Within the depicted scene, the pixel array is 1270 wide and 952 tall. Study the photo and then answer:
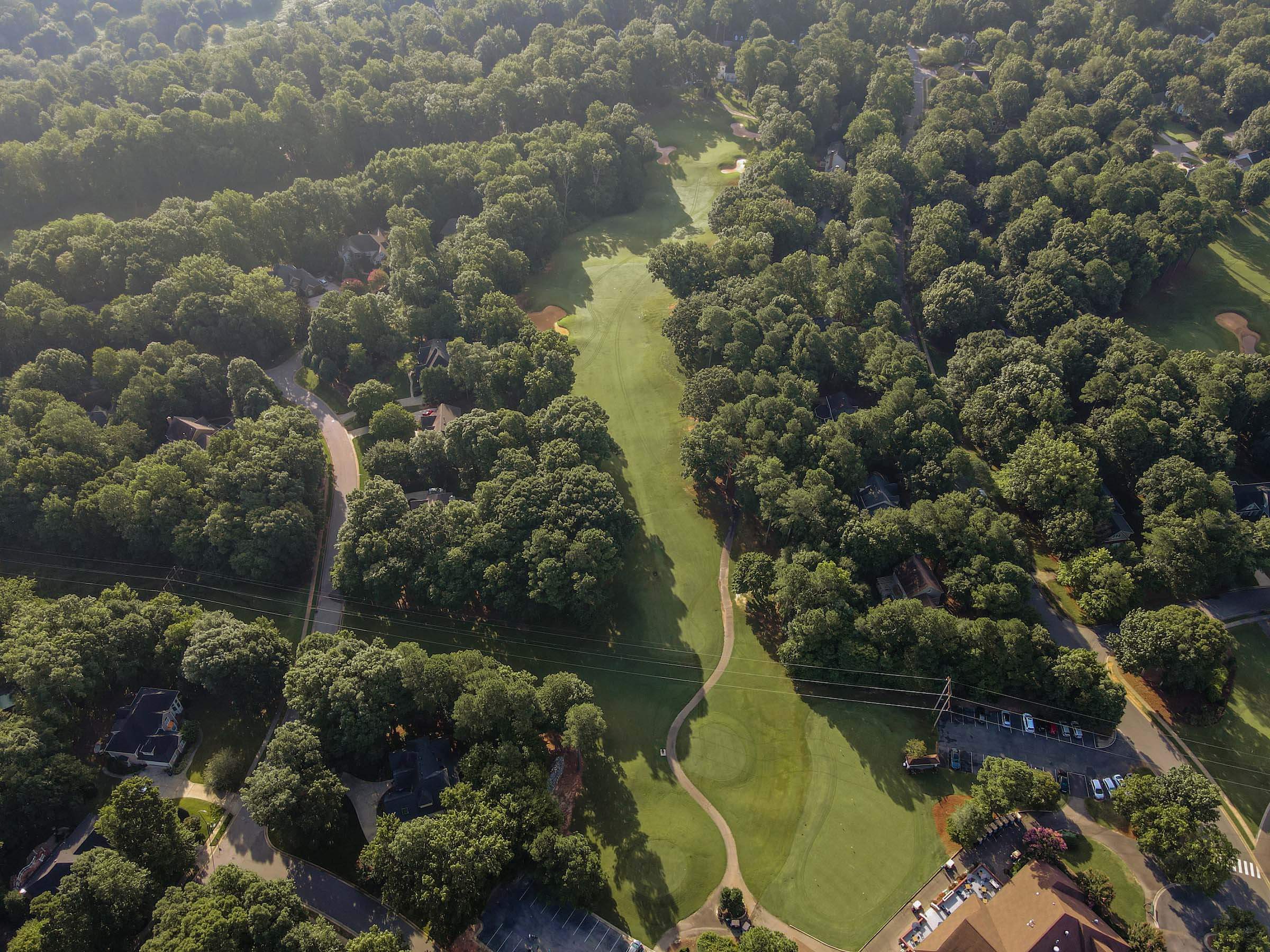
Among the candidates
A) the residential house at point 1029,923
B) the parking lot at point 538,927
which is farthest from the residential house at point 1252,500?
the parking lot at point 538,927

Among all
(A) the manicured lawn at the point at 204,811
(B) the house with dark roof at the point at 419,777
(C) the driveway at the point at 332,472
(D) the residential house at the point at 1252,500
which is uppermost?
(D) the residential house at the point at 1252,500

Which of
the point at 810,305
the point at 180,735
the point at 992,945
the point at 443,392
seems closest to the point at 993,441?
the point at 810,305

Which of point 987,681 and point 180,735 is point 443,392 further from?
point 987,681

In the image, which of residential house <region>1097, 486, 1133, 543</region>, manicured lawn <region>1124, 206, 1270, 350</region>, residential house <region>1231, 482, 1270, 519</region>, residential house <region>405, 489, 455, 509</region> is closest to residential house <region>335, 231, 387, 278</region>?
residential house <region>405, 489, 455, 509</region>

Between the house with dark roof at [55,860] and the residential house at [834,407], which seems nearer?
the house with dark roof at [55,860]

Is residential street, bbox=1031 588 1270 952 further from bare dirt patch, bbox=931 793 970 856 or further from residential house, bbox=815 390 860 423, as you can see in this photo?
residential house, bbox=815 390 860 423

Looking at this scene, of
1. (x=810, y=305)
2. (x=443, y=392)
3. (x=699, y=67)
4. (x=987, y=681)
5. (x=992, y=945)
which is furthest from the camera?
(x=699, y=67)

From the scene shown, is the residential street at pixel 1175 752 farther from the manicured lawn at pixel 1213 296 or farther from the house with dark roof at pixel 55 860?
the house with dark roof at pixel 55 860
